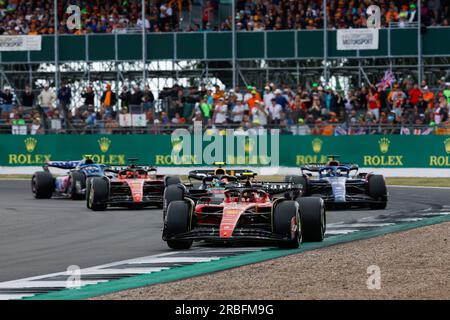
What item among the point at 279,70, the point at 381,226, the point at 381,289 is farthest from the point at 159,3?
the point at 381,289

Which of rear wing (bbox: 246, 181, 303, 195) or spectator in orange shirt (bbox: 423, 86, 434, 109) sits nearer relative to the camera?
rear wing (bbox: 246, 181, 303, 195)

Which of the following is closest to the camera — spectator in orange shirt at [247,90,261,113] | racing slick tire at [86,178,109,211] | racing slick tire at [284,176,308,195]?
racing slick tire at [86,178,109,211]

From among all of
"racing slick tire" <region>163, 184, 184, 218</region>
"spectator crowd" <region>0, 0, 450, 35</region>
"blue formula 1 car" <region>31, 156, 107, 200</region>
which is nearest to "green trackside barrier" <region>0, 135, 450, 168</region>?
"spectator crowd" <region>0, 0, 450, 35</region>

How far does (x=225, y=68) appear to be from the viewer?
4203 centimetres

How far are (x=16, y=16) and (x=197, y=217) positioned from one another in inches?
1204

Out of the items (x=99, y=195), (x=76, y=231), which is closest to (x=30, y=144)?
(x=99, y=195)

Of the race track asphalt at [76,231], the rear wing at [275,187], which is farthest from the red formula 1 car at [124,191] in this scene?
the rear wing at [275,187]

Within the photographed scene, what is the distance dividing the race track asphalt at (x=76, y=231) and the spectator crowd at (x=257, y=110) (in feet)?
22.7

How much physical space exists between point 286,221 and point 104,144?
79.0 feet

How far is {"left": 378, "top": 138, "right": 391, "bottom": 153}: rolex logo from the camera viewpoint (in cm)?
3538

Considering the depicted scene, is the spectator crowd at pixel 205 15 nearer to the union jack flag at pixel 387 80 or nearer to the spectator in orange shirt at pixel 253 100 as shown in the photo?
the union jack flag at pixel 387 80

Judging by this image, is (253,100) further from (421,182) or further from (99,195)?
(99,195)

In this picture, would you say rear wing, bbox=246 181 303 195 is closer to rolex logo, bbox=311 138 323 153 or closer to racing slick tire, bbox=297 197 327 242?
racing slick tire, bbox=297 197 327 242
